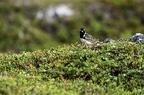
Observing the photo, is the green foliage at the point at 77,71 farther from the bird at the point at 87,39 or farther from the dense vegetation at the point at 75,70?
the bird at the point at 87,39

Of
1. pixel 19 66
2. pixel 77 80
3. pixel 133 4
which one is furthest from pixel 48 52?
pixel 133 4

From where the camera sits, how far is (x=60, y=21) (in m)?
32.1

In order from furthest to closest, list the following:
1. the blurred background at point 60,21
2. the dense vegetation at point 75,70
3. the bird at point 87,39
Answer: the blurred background at point 60,21 < the bird at point 87,39 < the dense vegetation at point 75,70

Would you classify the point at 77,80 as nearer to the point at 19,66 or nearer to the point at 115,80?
the point at 115,80

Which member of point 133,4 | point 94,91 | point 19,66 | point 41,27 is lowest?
point 94,91

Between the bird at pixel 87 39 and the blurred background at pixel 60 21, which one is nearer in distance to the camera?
the bird at pixel 87 39

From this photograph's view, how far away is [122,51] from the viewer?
12430 millimetres

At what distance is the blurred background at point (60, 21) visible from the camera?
30750mm

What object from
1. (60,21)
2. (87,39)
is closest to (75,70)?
(87,39)

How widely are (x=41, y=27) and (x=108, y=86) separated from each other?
21.3m

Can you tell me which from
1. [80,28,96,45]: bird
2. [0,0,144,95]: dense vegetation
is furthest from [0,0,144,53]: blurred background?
[0,0,144,95]: dense vegetation

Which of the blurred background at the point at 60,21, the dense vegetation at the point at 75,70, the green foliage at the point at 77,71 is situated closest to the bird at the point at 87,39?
the dense vegetation at the point at 75,70

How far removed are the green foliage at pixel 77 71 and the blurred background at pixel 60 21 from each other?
17.4m

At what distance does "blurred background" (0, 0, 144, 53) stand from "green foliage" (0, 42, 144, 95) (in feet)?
57.1
